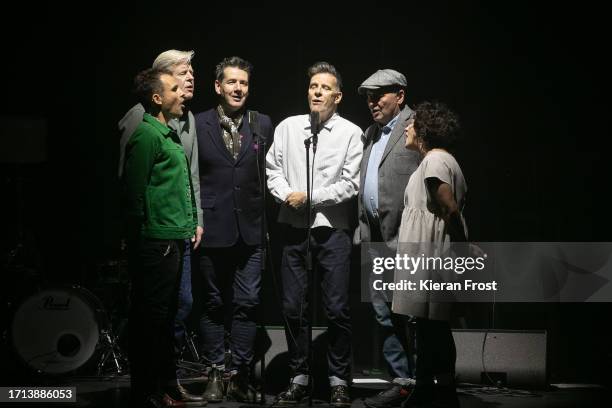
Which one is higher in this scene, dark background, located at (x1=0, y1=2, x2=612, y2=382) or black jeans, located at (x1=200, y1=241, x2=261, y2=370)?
dark background, located at (x1=0, y1=2, x2=612, y2=382)

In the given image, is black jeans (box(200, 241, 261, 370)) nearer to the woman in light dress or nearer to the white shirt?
the white shirt

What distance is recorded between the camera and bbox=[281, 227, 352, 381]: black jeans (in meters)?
4.62

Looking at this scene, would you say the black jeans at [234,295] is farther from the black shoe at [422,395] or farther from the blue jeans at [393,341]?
the black shoe at [422,395]

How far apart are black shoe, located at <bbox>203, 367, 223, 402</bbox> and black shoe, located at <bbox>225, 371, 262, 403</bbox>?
0.05 metres

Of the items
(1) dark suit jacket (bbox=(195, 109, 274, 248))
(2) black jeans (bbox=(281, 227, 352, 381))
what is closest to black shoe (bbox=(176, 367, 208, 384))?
(2) black jeans (bbox=(281, 227, 352, 381))

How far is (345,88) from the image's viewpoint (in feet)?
19.6

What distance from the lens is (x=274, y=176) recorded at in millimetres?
4840

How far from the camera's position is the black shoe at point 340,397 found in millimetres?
4523

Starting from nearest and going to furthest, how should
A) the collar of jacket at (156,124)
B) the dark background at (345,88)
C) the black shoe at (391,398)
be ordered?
the collar of jacket at (156,124) < the black shoe at (391,398) < the dark background at (345,88)

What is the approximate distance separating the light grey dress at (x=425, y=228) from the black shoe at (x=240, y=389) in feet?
3.28

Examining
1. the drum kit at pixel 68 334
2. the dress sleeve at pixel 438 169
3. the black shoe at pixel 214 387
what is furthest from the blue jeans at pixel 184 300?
the dress sleeve at pixel 438 169

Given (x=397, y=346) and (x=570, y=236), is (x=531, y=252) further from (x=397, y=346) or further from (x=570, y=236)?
(x=397, y=346)

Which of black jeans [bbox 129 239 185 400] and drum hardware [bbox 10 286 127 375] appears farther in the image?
drum hardware [bbox 10 286 127 375]

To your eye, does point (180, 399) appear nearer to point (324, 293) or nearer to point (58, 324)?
point (324, 293)
